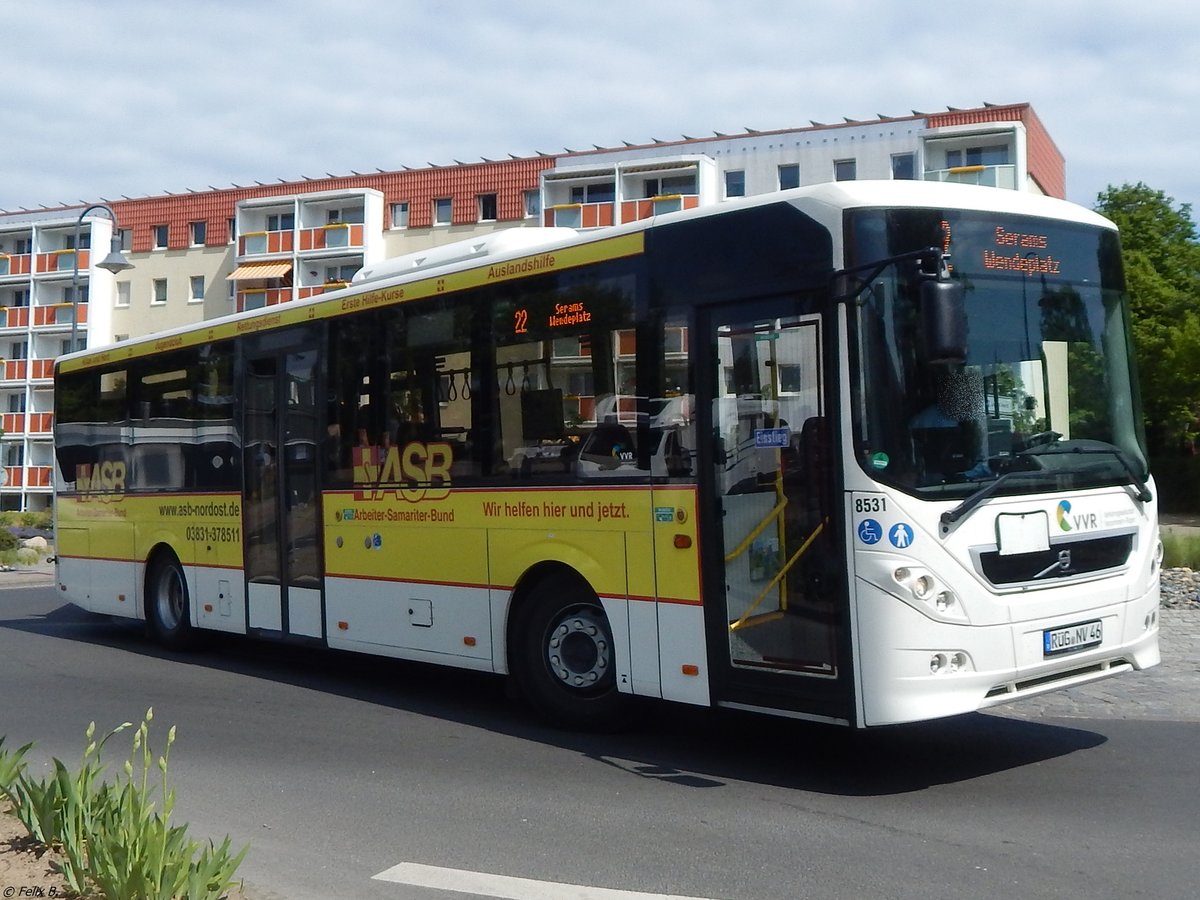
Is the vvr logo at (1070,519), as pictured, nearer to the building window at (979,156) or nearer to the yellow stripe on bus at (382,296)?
the yellow stripe on bus at (382,296)

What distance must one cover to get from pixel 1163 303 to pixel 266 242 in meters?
39.7

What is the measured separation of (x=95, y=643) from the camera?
14.7 m

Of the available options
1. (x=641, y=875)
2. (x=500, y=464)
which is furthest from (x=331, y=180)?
(x=641, y=875)

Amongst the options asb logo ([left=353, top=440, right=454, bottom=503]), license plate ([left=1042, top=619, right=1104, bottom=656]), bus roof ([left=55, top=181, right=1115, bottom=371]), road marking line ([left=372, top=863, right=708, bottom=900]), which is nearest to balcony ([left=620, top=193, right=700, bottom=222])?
bus roof ([left=55, top=181, right=1115, bottom=371])

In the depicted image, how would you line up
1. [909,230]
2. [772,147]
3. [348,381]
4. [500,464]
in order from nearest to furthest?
[909,230], [500,464], [348,381], [772,147]

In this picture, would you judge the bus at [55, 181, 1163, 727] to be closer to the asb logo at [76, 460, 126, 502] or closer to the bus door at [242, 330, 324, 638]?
the bus door at [242, 330, 324, 638]

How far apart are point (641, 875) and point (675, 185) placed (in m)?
51.1

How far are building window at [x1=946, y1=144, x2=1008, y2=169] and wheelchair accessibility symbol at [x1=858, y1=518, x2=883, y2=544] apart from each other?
46.0 metres

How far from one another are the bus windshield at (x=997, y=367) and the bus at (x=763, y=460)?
2cm

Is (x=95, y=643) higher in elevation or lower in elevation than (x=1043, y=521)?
lower

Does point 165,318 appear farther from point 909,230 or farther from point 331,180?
point 909,230

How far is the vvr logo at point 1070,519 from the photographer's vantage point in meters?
7.34

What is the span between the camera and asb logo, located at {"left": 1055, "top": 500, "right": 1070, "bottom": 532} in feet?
24.0

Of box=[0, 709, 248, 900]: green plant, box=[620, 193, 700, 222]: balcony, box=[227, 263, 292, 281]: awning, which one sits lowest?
box=[0, 709, 248, 900]: green plant
